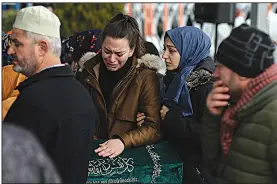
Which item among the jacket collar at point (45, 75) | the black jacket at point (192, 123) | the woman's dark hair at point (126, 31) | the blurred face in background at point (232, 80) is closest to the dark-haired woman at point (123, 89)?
the woman's dark hair at point (126, 31)

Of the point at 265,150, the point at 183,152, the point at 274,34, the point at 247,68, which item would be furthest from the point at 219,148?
the point at 274,34

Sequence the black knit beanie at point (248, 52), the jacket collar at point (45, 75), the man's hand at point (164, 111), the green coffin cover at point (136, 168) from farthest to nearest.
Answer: the man's hand at point (164, 111)
the green coffin cover at point (136, 168)
the jacket collar at point (45, 75)
the black knit beanie at point (248, 52)

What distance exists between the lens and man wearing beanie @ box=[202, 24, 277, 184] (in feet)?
5.78

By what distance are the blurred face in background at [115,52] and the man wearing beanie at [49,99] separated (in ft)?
1.63

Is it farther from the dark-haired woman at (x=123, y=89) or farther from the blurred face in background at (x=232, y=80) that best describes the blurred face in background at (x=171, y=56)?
the blurred face in background at (x=232, y=80)

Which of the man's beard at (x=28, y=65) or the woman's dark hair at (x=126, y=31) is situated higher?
the woman's dark hair at (x=126, y=31)

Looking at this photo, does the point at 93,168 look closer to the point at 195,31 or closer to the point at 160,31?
the point at 195,31

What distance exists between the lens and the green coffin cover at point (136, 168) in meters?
2.32

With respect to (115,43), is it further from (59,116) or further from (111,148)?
(59,116)

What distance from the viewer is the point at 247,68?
1762mm

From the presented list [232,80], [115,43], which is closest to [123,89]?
[115,43]

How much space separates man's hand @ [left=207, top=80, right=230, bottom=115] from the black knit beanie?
9cm

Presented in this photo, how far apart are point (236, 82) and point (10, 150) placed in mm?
804

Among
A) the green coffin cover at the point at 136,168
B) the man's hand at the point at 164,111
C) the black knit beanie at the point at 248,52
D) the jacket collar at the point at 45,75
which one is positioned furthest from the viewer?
the man's hand at the point at 164,111
